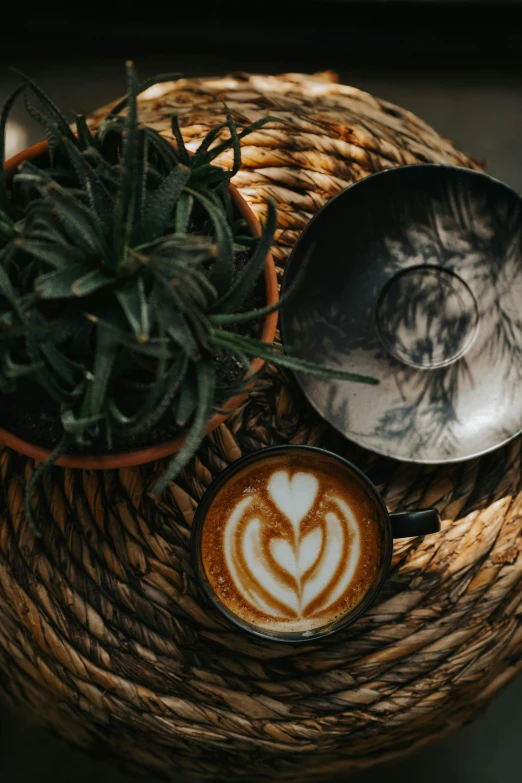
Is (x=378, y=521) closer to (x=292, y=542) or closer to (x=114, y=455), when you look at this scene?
(x=292, y=542)

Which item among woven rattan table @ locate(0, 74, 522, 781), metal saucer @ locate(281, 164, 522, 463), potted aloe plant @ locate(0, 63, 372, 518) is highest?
metal saucer @ locate(281, 164, 522, 463)

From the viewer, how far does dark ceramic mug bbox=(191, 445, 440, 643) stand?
0.71m

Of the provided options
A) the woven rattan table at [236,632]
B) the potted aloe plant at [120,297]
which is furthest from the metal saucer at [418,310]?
the potted aloe plant at [120,297]

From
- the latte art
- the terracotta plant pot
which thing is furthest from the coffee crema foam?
the terracotta plant pot

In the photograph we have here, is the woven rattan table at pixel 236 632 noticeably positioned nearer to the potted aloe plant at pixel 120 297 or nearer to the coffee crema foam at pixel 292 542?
the coffee crema foam at pixel 292 542

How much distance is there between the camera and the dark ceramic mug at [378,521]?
0.71 metres

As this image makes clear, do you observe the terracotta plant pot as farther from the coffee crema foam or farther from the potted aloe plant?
the coffee crema foam

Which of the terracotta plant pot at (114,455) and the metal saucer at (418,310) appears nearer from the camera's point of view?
the terracotta plant pot at (114,455)

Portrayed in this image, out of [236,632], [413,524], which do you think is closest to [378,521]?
[413,524]

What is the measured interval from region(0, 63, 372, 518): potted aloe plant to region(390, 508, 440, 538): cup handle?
165mm

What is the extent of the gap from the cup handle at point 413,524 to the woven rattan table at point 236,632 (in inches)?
2.7

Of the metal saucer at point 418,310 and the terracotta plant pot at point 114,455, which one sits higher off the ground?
the metal saucer at point 418,310

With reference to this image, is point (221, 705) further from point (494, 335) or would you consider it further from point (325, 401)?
point (494, 335)

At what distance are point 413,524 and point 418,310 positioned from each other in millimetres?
214
